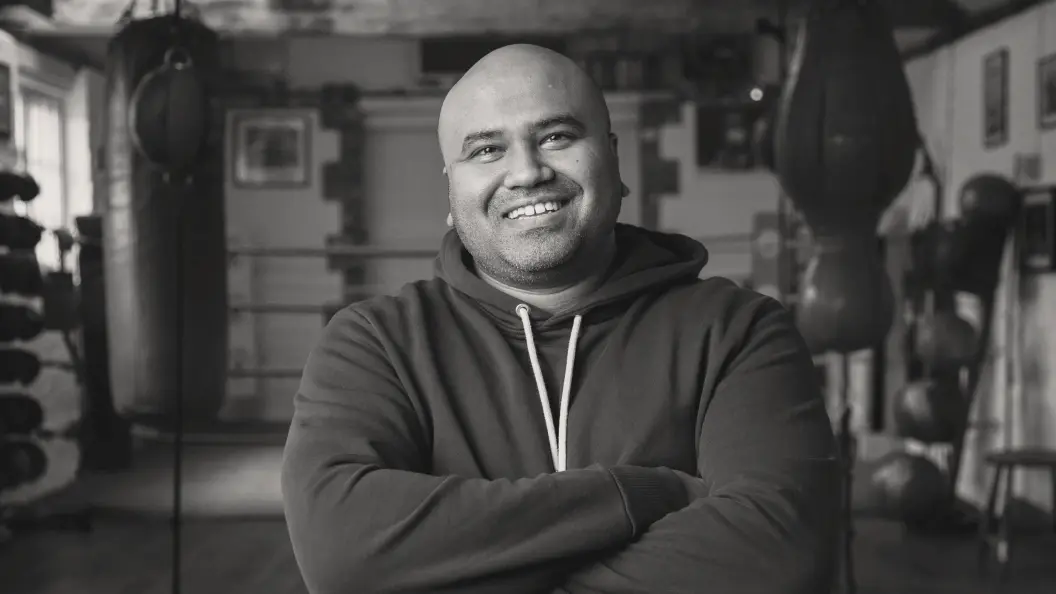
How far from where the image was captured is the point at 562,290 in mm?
1219

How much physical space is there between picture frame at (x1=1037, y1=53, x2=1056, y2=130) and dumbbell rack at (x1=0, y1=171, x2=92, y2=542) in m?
3.45

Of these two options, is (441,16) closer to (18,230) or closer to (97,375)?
(18,230)

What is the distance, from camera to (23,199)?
276 centimetres

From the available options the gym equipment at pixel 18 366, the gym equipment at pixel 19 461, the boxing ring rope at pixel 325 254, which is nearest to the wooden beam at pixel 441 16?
the boxing ring rope at pixel 325 254

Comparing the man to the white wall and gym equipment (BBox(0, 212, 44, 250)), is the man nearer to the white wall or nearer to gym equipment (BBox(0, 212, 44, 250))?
gym equipment (BBox(0, 212, 44, 250))

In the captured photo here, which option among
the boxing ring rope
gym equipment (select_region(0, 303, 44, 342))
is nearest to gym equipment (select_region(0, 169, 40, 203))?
gym equipment (select_region(0, 303, 44, 342))

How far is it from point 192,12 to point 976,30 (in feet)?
8.64

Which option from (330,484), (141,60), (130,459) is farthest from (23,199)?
(330,484)

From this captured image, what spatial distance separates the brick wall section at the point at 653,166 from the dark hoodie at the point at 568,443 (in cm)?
99

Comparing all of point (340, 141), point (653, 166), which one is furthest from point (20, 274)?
point (653, 166)

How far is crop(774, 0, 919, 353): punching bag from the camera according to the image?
226 centimetres

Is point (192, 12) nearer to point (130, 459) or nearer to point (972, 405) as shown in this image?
point (130, 459)

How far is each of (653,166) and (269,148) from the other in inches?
41.0

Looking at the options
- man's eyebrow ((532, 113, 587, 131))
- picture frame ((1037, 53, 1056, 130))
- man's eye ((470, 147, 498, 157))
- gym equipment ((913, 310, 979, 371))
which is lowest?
gym equipment ((913, 310, 979, 371))
